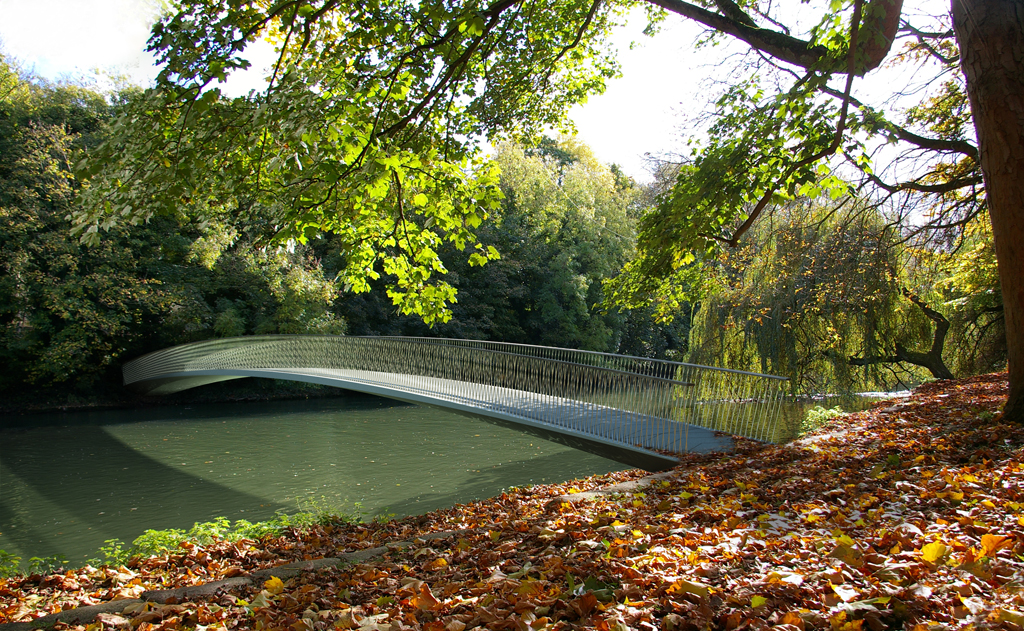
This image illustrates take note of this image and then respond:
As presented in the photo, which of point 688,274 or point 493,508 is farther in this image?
point 688,274

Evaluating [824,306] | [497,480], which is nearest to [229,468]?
[497,480]

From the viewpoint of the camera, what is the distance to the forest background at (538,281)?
377 inches

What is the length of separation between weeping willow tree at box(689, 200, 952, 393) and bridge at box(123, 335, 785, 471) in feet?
6.15

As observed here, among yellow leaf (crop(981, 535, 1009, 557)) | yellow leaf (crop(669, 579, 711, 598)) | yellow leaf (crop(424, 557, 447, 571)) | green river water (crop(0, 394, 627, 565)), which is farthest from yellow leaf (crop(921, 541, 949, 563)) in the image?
green river water (crop(0, 394, 627, 565))

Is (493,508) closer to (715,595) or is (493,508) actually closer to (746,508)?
(746,508)

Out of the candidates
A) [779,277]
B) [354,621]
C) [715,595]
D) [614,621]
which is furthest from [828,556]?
[779,277]

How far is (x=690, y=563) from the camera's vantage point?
254cm

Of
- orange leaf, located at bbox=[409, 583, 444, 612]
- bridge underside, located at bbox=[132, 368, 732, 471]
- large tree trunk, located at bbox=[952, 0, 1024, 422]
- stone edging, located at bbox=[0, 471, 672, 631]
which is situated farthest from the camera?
bridge underside, located at bbox=[132, 368, 732, 471]

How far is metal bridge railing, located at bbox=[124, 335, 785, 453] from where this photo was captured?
7879 millimetres

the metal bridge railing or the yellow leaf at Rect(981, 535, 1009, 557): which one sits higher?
the yellow leaf at Rect(981, 535, 1009, 557)

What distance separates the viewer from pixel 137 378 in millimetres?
20312

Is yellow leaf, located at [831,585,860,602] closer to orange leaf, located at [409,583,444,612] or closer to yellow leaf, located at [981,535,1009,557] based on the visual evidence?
yellow leaf, located at [981,535,1009,557]

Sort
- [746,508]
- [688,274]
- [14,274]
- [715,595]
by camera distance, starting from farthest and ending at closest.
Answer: [14,274] → [688,274] → [746,508] → [715,595]

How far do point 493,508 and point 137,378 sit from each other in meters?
19.3
